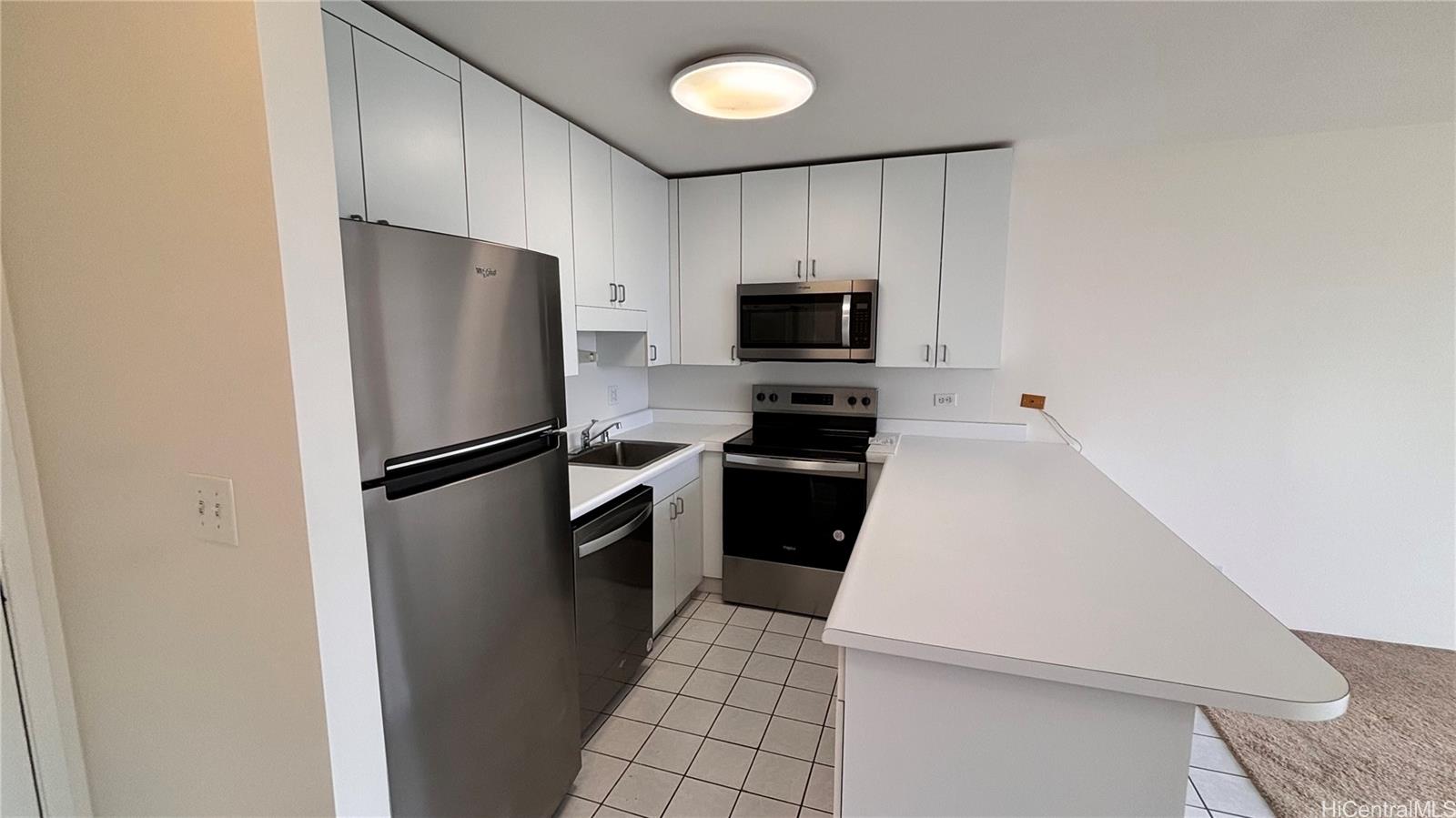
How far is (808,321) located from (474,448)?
1.92 m

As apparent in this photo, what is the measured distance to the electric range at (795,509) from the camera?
274 cm

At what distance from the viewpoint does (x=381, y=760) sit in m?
1.09

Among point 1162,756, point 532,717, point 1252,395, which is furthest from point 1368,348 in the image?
point 532,717

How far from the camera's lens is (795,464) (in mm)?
2768

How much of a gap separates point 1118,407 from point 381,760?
3.18m

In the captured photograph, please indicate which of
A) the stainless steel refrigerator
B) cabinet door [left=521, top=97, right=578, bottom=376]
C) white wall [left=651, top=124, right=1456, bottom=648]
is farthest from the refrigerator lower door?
white wall [left=651, top=124, right=1456, bottom=648]

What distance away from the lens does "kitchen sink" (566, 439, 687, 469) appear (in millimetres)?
2828

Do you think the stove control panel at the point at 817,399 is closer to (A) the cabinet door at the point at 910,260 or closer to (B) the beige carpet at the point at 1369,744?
(A) the cabinet door at the point at 910,260

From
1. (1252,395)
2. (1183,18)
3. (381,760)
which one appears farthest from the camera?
(1252,395)

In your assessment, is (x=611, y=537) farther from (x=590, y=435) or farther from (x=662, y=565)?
(x=590, y=435)

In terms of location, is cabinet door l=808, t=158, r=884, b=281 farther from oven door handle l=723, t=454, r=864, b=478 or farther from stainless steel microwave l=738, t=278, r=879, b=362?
oven door handle l=723, t=454, r=864, b=478

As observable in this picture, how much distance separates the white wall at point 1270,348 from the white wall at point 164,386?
9.39 feet

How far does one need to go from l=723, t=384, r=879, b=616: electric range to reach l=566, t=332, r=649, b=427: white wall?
29.1 inches

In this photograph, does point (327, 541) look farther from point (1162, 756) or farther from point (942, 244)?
point (942, 244)
